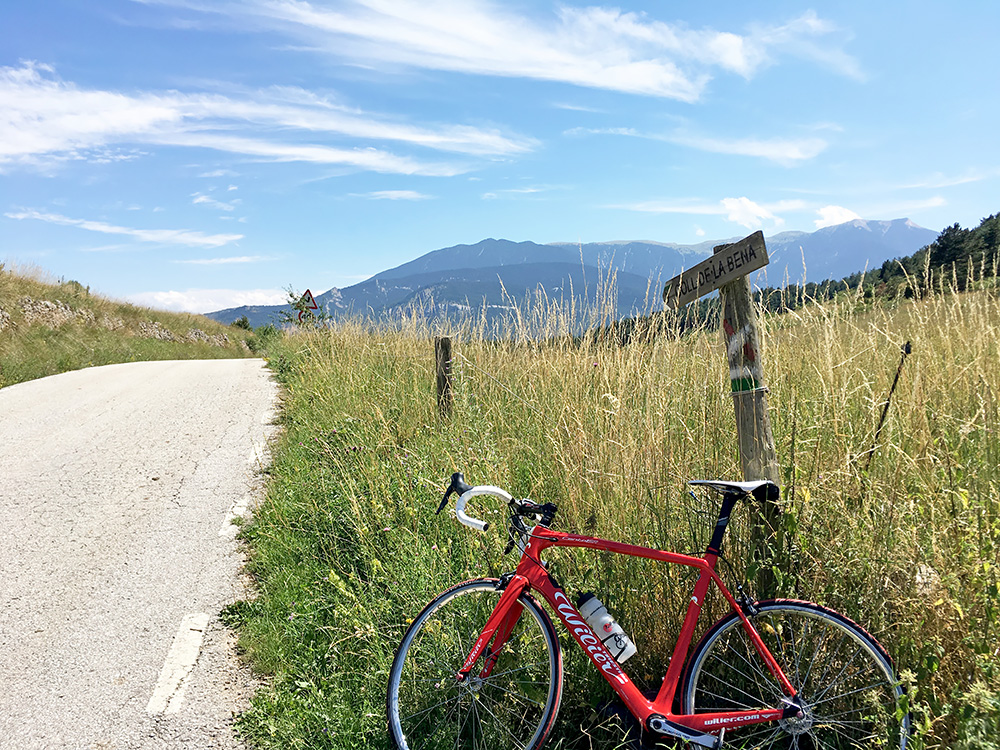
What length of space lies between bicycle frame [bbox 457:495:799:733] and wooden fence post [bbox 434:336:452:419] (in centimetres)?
396

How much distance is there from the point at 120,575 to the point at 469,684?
3296 mm

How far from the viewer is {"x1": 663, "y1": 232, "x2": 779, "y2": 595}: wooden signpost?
9.00 ft

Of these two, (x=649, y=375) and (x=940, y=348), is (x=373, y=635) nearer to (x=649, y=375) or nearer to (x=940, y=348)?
(x=649, y=375)

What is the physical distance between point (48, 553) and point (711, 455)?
16.8 feet

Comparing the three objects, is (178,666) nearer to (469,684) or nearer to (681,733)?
(469,684)

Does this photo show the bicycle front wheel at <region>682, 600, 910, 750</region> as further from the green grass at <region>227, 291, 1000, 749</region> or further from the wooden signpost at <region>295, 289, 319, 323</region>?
the wooden signpost at <region>295, 289, 319, 323</region>

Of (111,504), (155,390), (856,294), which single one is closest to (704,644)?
(856,294)

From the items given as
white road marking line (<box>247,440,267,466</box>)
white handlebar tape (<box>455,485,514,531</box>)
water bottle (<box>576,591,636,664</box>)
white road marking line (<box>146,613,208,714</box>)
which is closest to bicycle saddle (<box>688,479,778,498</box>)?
water bottle (<box>576,591,636,664</box>)

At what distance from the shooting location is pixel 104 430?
8.65 metres

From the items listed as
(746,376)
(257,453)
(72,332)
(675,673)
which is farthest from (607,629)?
(72,332)

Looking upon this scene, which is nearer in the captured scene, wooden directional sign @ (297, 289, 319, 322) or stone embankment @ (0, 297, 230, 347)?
wooden directional sign @ (297, 289, 319, 322)

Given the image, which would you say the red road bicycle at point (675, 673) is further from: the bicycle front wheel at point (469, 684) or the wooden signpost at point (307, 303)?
the wooden signpost at point (307, 303)

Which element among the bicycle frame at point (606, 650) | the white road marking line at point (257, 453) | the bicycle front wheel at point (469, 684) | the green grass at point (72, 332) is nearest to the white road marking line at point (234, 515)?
the white road marking line at point (257, 453)

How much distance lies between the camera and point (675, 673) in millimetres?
2502
